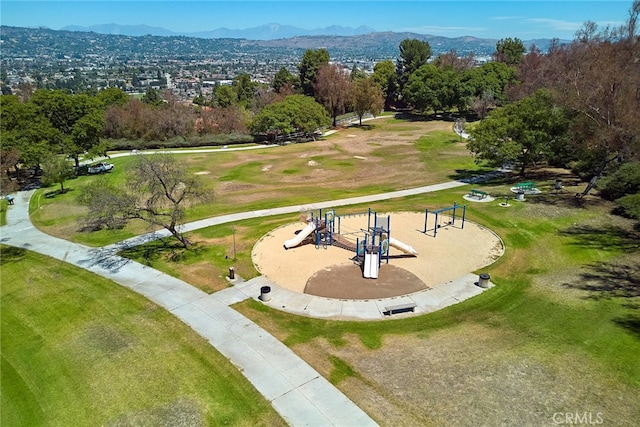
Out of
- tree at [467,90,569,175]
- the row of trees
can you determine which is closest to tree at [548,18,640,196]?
the row of trees

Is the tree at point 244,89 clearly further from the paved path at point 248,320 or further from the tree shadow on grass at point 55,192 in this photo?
the paved path at point 248,320

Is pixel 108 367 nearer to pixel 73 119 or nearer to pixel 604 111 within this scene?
pixel 604 111

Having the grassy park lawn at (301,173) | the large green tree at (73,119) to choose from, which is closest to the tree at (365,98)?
the grassy park lawn at (301,173)

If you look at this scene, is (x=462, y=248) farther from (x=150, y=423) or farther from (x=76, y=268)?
(x=76, y=268)

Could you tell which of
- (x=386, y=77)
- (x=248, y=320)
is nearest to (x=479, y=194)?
(x=248, y=320)

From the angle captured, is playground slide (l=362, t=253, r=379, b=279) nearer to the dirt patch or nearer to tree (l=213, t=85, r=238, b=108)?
the dirt patch

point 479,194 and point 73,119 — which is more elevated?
point 73,119

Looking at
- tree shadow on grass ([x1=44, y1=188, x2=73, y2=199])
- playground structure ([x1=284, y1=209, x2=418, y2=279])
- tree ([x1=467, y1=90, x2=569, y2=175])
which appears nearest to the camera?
playground structure ([x1=284, y1=209, x2=418, y2=279])
